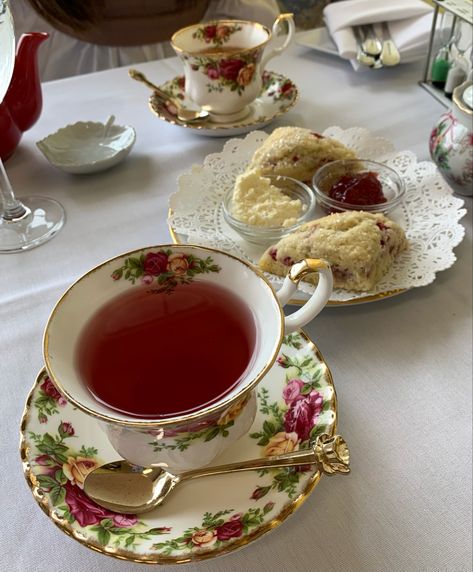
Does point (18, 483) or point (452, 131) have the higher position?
point (452, 131)

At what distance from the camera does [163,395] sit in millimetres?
492

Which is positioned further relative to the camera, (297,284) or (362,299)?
(362,299)

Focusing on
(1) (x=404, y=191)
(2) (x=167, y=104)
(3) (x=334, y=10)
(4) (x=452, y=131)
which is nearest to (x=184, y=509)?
(1) (x=404, y=191)

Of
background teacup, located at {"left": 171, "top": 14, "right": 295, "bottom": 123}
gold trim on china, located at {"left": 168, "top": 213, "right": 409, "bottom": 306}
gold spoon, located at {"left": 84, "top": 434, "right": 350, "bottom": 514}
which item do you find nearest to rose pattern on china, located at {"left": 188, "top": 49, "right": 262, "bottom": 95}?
background teacup, located at {"left": 171, "top": 14, "right": 295, "bottom": 123}

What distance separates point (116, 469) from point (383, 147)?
2.30 feet

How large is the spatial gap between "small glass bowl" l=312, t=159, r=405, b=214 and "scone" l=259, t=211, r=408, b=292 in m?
0.07

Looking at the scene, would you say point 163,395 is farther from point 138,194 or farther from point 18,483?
point 138,194

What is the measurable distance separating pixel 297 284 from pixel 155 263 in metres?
0.15

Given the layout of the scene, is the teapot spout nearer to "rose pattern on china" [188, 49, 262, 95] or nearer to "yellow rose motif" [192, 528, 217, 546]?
"rose pattern on china" [188, 49, 262, 95]

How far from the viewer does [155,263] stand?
0.54m

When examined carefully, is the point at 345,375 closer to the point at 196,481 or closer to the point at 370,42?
the point at 196,481

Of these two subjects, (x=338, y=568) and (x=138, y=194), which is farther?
(x=138, y=194)

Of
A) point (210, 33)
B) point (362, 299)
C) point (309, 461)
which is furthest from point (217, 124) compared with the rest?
A: point (309, 461)

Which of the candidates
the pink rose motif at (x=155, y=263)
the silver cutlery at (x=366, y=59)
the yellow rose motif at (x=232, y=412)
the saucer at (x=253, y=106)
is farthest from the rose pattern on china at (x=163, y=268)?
the silver cutlery at (x=366, y=59)
